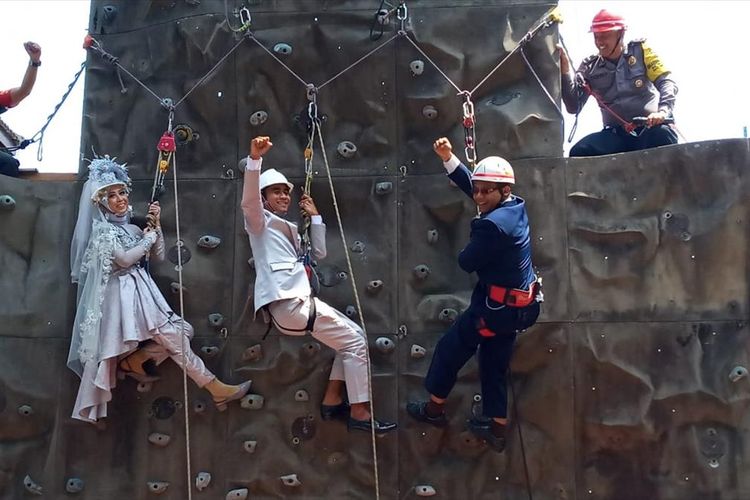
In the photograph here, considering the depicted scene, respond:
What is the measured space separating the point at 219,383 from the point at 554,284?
204cm

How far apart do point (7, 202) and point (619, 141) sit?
382 centimetres

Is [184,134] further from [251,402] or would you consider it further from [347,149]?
[251,402]

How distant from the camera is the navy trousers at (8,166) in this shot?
6.13 m

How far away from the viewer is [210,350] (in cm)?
571

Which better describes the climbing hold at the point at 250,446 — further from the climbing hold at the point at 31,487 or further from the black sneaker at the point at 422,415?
the climbing hold at the point at 31,487

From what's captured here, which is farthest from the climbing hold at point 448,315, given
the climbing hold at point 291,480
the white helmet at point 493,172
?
the climbing hold at point 291,480

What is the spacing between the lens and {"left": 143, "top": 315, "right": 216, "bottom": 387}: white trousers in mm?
5418

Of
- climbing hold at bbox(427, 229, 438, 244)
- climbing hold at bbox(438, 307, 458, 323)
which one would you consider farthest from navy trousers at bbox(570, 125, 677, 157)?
climbing hold at bbox(438, 307, 458, 323)

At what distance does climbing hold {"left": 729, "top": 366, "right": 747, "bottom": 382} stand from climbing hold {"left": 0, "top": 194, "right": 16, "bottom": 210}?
440 cm

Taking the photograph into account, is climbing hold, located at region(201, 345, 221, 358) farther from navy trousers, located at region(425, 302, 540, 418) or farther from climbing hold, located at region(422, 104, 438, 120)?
climbing hold, located at region(422, 104, 438, 120)

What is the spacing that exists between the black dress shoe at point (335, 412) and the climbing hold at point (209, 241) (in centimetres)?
119

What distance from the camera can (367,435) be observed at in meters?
5.55

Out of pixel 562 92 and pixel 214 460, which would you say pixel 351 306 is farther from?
pixel 562 92

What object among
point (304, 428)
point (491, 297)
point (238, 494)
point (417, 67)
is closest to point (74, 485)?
point (238, 494)
